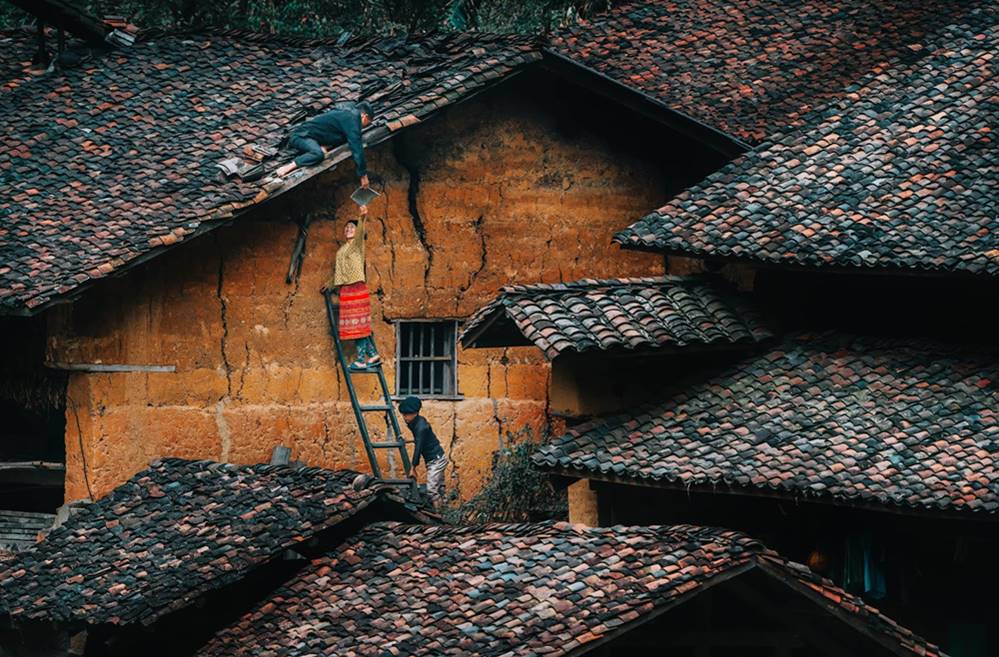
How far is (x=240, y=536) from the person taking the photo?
16.5 meters

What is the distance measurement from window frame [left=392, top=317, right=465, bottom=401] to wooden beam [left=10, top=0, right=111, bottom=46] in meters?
4.78

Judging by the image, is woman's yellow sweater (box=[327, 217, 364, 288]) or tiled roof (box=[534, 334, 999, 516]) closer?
tiled roof (box=[534, 334, 999, 516])

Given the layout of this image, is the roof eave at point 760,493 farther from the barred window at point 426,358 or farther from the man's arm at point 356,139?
→ the man's arm at point 356,139

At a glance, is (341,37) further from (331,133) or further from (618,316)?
(618,316)

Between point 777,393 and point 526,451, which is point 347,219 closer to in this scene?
point 526,451

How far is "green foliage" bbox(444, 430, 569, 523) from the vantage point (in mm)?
20219

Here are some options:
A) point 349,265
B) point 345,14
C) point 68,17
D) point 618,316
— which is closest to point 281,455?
point 349,265

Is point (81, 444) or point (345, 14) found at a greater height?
point (345, 14)

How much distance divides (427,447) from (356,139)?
322 centimetres

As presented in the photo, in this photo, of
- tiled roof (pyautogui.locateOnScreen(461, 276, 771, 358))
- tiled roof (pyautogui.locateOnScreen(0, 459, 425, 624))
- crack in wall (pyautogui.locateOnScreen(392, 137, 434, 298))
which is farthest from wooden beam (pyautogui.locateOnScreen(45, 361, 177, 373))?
tiled roof (pyautogui.locateOnScreen(461, 276, 771, 358))

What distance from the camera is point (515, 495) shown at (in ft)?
67.1

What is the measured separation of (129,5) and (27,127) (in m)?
7.79

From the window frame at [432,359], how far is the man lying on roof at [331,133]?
6.45 ft

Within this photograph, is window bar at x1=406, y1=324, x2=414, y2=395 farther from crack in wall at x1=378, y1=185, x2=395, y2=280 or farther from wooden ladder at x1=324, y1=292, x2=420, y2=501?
crack in wall at x1=378, y1=185, x2=395, y2=280
